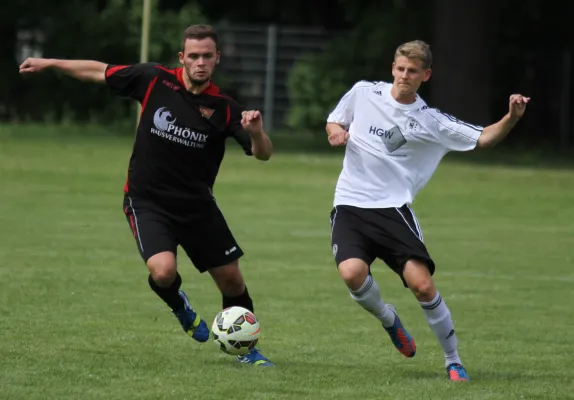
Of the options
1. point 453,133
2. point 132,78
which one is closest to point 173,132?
point 132,78

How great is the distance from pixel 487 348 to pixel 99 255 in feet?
17.1

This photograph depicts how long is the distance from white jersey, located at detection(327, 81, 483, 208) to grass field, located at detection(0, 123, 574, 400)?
1.03 m

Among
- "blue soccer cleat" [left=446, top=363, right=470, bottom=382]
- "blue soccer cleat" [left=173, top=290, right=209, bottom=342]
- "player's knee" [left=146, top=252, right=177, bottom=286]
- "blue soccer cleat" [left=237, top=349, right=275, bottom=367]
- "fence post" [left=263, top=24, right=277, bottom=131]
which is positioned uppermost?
"player's knee" [left=146, top=252, right=177, bottom=286]

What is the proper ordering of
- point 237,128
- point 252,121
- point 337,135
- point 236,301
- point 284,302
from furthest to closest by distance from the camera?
point 284,302, point 236,301, point 237,128, point 337,135, point 252,121

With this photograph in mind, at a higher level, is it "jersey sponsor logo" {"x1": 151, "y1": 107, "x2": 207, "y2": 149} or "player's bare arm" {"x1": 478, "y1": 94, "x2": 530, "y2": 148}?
"player's bare arm" {"x1": 478, "y1": 94, "x2": 530, "y2": 148}

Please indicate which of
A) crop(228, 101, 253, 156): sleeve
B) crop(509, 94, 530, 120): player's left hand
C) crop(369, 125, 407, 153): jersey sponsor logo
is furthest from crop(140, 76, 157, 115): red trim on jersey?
crop(509, 94, 530, 120): player's left hand

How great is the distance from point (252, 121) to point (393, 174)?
3.44 ft

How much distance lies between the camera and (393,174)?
326 inches

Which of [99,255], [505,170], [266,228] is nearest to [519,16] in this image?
[505,170]

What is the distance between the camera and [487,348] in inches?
357

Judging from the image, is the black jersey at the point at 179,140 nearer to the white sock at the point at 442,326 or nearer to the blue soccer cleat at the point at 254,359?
the blue soccer cleat at the point at 254,359

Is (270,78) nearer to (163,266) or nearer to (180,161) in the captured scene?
(180,161)

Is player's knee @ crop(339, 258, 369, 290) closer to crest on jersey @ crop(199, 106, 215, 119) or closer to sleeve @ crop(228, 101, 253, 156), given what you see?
sleeve @ crop(228, 101, 253, 156)

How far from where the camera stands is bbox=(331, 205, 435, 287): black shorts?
8.04 m
